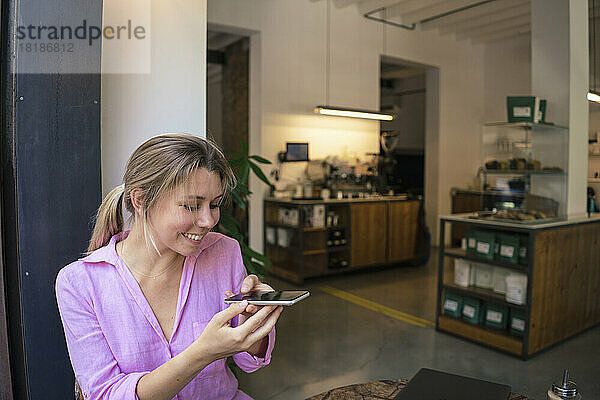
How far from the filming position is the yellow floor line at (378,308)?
12.5 ft

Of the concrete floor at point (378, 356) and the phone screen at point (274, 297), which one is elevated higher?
the phone screen at point (274, 297)

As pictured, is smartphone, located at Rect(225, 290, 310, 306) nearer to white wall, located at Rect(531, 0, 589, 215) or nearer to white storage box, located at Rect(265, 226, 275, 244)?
white wall, located at Rect(531, 0, 589, 215)

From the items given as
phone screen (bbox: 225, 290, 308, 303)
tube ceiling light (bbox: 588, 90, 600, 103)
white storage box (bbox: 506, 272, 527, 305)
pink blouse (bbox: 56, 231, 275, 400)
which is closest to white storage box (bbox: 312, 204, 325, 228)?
white storage box (bbox: 506, 272, 527, 305)

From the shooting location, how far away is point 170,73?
5.63 ft

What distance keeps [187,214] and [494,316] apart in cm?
278

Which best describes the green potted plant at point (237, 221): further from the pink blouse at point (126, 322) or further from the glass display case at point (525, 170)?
the glass display case at point (525, 170)

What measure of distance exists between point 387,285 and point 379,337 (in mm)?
1588

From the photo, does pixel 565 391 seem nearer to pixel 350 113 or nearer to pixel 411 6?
pixel 411 6

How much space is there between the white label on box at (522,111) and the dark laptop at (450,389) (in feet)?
7.36

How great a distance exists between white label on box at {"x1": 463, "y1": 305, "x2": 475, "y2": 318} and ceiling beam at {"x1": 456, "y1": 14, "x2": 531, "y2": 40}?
6.19ft

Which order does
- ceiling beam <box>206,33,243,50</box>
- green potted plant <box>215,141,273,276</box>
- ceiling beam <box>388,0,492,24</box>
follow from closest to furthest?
green potted plant <box>215,141,273,276</box> < ceiling beam <box>388,0,492,24</box> < ceiling beam <box>206,33,243,50</box>

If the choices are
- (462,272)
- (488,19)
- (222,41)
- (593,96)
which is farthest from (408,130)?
(593,96)

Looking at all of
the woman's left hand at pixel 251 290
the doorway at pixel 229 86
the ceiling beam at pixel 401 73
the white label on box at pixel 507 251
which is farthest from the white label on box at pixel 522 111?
the ceiling beam at pixel 401 73

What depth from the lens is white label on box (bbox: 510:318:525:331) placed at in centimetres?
307
